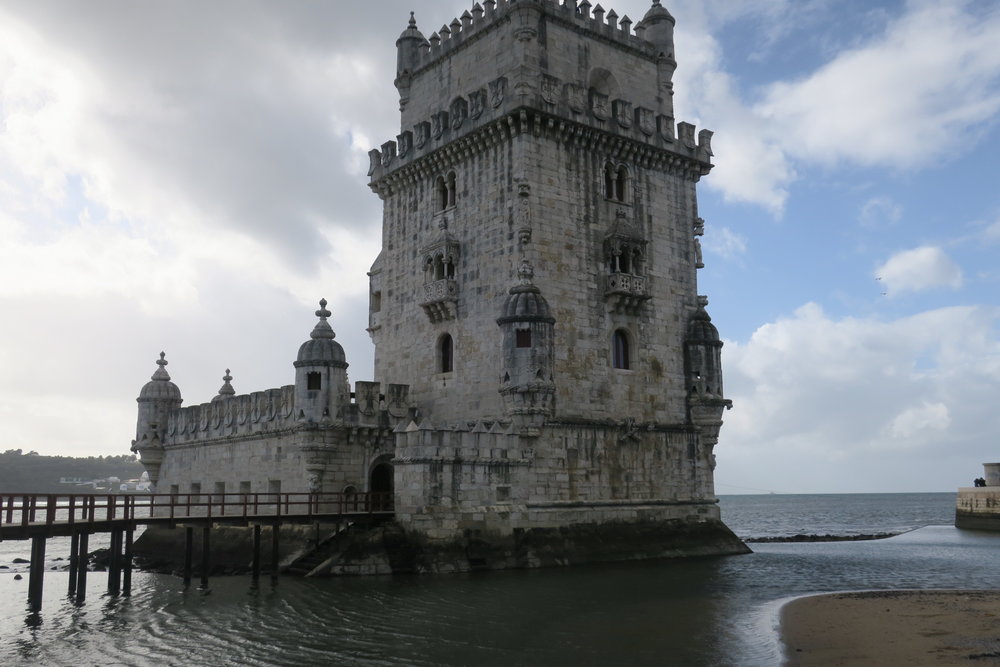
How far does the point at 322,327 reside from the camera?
1358 inches

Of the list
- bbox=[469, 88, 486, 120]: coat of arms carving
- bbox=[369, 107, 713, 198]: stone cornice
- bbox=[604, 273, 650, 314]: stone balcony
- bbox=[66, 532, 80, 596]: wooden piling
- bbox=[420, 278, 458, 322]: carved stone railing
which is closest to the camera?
bbox=[66, 532, 80, 596]: wooden piling

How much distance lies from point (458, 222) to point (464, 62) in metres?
6.64

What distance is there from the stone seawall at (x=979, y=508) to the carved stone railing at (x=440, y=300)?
151ft

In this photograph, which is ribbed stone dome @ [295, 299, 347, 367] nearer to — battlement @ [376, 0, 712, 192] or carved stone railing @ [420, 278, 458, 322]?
carved stone railing @ [420, 278, 458, 322]

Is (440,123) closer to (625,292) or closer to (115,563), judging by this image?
(625,292)

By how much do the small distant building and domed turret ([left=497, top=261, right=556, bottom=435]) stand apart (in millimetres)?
66

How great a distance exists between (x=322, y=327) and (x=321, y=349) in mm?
935

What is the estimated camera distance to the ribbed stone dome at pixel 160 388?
1823 inches

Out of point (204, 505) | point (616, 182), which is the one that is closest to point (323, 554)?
point (204, 505)

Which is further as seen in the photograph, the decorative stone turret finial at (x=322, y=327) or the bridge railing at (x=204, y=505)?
the decorative stone turret finial at (x=322, y=327)

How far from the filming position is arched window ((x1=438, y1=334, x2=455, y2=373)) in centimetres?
3500

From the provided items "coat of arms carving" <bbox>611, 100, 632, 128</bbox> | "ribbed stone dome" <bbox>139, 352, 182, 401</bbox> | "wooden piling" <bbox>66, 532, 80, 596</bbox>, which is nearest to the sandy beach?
"coat of arms carving" <bbox>611, 100, 632, 128</bbox>

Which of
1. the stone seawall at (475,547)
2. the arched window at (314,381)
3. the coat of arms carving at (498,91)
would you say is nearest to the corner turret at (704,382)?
the stone seawall at (475,547)

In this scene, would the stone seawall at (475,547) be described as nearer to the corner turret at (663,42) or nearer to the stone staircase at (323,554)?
the stone staircase at (323,554)
